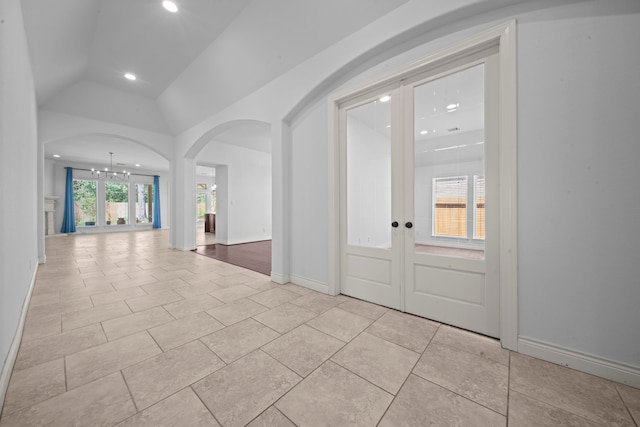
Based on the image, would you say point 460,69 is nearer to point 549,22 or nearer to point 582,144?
point 549,22

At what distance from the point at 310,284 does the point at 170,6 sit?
12.9 feet

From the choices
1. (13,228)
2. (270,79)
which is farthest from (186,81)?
(13,228)

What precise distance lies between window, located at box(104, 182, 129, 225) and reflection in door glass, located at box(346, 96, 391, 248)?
1323cm

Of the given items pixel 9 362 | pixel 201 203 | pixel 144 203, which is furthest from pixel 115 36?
pixel 201 203

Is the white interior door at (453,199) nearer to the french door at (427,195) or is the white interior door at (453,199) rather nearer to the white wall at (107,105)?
the french door at (427,195)

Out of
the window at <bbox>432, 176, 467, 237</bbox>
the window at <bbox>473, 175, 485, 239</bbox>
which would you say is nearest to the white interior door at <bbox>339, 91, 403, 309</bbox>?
the window at <bbox>432, 176, 467, 237</bbox>

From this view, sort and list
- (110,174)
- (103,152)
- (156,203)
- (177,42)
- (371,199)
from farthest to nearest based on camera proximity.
Result: (156,203) < (110,174) < (103,152) < (177,42) < (371,199)

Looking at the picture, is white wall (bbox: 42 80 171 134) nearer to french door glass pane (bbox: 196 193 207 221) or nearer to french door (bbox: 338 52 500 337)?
french door (bbox: 338 52 500 337)

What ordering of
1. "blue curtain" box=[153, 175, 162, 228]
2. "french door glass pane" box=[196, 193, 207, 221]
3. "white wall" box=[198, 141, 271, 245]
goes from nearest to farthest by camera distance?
"white wall" box=[198, 141, 271, 245], "blue curtain" box=[153, 175, 162, 228], "french door glass pane" box=[196, 193, 207, 221]

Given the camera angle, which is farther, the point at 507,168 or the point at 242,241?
the point at 242,241

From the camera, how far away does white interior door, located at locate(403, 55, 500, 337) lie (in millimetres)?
2035

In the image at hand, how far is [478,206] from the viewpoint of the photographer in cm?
215

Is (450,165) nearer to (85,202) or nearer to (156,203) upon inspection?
(156,203)

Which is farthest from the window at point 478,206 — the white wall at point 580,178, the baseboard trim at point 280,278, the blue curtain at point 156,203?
the blue curtain at point 156,203
